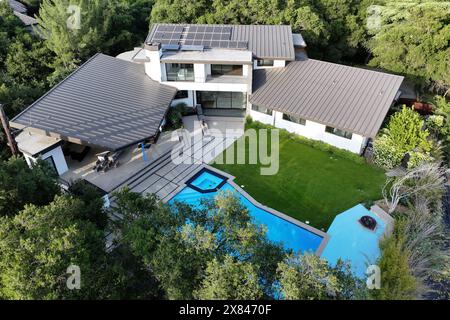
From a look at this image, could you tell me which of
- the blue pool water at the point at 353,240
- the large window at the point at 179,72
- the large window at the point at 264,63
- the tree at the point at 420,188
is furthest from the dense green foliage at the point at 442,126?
the large window at the point at 179,72

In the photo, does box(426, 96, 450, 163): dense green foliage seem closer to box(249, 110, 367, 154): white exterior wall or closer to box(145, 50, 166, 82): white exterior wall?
box(249, 110, 367, 154): white exterior wall

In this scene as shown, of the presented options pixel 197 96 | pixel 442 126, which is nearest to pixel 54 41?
pixel 197 96

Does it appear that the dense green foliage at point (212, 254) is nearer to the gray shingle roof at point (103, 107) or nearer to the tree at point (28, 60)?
the gray shingle roof at point (103, 107)

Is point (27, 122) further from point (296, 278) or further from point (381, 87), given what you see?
point (381, 87)

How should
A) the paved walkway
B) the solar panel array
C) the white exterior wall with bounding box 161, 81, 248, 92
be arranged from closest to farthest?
the paved walkway
the white exterior wall with bounding box 161, 81, 248, 92
the solar panel array

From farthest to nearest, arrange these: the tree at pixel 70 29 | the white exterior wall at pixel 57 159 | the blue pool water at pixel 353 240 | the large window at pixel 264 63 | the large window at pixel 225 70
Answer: the tree at pixel 70 29 → the large window at pixel 264 63 → the large window at pixel 225 70 → the white exterior wall at pixel 57 159 → the blue pool water at pixel 353 240

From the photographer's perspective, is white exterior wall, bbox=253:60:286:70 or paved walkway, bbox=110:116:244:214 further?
white exterior wall, bbox=253:60:286:70

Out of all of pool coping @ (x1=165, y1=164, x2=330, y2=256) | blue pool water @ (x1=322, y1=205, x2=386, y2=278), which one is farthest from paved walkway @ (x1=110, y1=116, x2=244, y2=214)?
blue pool water @ (x1=322, y1=205, x2=386, y2=278)

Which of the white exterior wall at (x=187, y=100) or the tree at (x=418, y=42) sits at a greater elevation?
the tree at (x=418, y=42)
